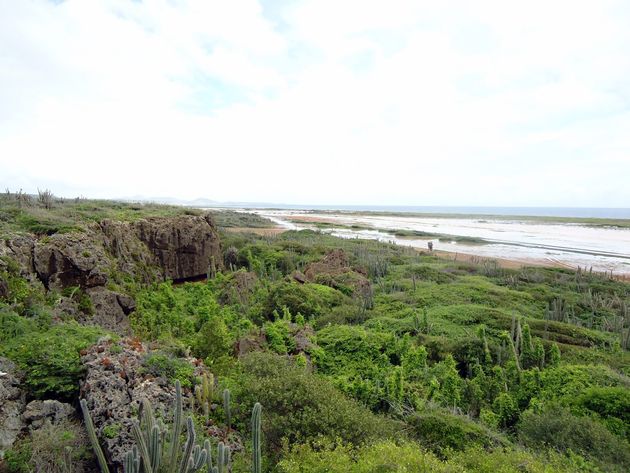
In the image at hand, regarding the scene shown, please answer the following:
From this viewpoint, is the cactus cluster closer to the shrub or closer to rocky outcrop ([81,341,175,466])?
rocky outcrop ([81,341,175,466])

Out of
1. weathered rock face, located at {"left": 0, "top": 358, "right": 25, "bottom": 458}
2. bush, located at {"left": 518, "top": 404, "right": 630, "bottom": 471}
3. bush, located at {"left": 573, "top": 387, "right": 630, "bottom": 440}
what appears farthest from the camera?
bush, located at {"left": 573, "top": 387, "right": 630, "bottom": 440}

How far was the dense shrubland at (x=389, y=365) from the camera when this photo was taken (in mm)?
6715

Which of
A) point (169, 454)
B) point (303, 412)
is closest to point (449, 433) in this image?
point (303, 412)

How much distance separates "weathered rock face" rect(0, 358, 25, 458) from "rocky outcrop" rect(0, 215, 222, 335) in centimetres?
388

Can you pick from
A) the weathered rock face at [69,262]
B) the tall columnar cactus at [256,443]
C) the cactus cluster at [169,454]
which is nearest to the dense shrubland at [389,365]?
the tall columnar cactus at [256,443]

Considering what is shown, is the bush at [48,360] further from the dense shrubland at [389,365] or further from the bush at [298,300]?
the bush at [298,300]

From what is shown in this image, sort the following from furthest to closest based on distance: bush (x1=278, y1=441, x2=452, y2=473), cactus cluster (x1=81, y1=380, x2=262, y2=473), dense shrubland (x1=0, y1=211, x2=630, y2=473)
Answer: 1. dense shrubland (x1=0, y1=211, x2=630, y2=473)
2. cactus cluster (x1=81, y1=380, x2=262, y2=473)
3. bush (x1=278, y1=441, x2=452, y2=473)

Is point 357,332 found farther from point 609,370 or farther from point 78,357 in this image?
point 78,357

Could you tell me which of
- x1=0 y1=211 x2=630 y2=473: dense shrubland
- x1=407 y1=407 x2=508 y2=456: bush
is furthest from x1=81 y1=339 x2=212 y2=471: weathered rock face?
x1=407 y1=407 x2=508 y2=456: bush

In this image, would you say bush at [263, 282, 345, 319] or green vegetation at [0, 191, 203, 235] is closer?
green vegetation at [0, 191, 203, 235]

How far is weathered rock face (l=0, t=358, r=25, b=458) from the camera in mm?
6234

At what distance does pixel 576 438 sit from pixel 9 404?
10.8m

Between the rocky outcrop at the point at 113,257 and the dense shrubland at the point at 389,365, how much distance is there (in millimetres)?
950

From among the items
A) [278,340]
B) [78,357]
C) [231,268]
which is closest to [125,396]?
[78,357]
